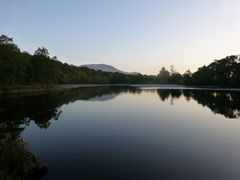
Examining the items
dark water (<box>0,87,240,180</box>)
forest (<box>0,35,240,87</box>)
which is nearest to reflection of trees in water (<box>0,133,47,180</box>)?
dark water (<box>0,87,240,180</box>)

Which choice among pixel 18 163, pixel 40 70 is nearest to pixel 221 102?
pixel 18 163

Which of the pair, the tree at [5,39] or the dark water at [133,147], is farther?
the tree at [5,39]

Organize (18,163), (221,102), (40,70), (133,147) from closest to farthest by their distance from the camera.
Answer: (18,163), (133,147), (221,102), (40,70)

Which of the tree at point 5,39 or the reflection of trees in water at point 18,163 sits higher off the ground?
the tree at point 5,39

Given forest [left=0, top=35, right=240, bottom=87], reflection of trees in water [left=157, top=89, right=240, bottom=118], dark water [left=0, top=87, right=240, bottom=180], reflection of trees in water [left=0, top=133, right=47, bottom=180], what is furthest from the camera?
forest [left=0, top=35, right=240, bottom=87]

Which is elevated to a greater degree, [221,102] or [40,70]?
[40,70]

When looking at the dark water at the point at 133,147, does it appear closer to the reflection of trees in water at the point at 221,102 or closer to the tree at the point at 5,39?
the reflection of trees in water at the point at 221,102

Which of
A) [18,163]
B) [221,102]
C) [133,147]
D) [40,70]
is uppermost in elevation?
[40,70]

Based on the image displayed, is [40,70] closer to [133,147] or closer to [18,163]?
[133,147]

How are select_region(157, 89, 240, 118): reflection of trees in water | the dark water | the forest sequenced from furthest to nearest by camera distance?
the forest
select_region(157, 89, 240, 118): reflection of trees in water
the dark water

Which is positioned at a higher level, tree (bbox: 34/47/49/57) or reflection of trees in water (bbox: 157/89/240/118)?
tree (bbox: 34/47/49/57)

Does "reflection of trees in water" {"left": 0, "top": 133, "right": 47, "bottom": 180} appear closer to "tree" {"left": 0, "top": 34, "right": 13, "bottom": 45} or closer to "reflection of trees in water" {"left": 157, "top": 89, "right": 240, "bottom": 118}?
"reflection of trees in water" {"left": 157, "top": 89, "right": 240, "bottom": 118}

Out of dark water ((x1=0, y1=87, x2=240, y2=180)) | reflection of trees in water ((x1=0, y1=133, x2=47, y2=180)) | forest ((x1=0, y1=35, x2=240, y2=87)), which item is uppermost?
forest ((x1=0, y1=35, x2=240, y2=87))

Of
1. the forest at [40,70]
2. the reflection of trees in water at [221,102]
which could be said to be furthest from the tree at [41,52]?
the reflection of trees in water at [221,102]
